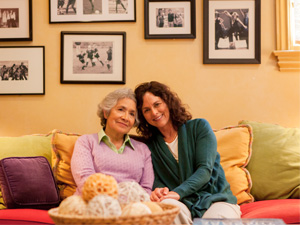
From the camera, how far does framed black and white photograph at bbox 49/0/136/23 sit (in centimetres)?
303

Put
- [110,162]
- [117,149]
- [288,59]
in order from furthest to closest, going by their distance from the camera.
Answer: [288,59], [117,149], [110,162]

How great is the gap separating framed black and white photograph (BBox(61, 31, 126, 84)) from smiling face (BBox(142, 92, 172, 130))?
72cm

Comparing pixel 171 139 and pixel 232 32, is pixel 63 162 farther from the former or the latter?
pixel 232 32

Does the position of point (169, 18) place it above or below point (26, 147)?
above

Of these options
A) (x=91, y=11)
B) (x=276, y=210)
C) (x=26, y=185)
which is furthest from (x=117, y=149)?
(x=91, y=11)

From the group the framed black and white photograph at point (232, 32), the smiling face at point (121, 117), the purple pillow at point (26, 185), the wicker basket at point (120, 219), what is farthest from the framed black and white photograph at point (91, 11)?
the wicker basket at point (120, 219)

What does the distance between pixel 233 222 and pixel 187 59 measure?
1815 millimetres

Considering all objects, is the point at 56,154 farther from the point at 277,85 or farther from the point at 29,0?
the point at 277,85

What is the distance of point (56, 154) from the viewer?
244 centimetres

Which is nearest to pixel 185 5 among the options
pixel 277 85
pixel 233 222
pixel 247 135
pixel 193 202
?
pixel 277 85

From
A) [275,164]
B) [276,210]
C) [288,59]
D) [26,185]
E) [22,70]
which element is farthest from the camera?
[22,70]

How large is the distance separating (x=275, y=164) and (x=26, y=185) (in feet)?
5.28

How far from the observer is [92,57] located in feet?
9.98

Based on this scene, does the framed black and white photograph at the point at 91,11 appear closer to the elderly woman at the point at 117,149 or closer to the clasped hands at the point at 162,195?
the elderly woman at the point at 117,149
